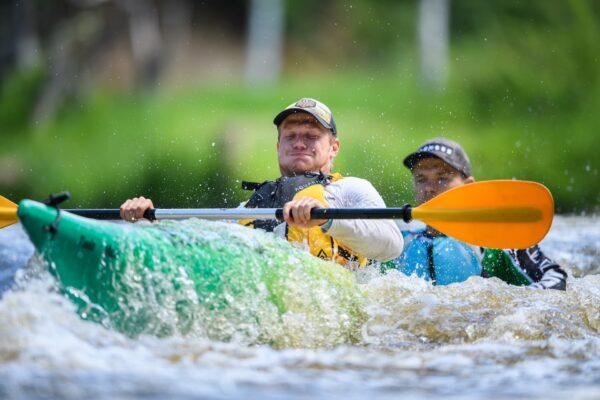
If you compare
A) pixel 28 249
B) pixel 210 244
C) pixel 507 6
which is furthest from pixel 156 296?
pixel 507 6

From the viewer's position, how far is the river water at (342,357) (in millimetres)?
2764

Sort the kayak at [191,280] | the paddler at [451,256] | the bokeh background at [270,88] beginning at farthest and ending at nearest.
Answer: the bokeh background at [270,88], the paddler at [451,256], the kayak at [191,280]

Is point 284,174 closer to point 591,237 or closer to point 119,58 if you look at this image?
point 591,237

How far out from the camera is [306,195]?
13.2ft

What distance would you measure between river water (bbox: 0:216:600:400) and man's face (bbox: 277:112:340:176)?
2.00ft

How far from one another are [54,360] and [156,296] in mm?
493

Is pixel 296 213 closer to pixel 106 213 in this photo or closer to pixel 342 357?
pixel 342 357

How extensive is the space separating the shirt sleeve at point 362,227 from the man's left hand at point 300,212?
0.36 feet

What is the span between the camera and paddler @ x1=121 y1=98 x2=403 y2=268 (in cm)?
396

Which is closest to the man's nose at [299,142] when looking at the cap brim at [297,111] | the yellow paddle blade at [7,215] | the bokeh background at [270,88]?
the cap brim at [297,111]

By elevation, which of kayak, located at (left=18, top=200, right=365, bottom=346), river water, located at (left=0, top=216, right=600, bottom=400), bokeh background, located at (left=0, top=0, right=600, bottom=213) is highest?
bokeh background, located at (left=0, top=0, right=600, bottom=213)

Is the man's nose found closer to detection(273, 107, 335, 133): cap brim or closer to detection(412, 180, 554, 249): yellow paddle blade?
detection(273, 107, 335, 133): cap brim

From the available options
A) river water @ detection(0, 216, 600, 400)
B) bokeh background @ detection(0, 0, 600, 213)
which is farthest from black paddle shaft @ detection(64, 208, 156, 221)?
bokeh background @ detection(0, 0, 600, 213)

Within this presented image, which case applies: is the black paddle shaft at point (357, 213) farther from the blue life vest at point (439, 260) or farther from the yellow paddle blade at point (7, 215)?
the yellow paddle blade at point (7, 215)
